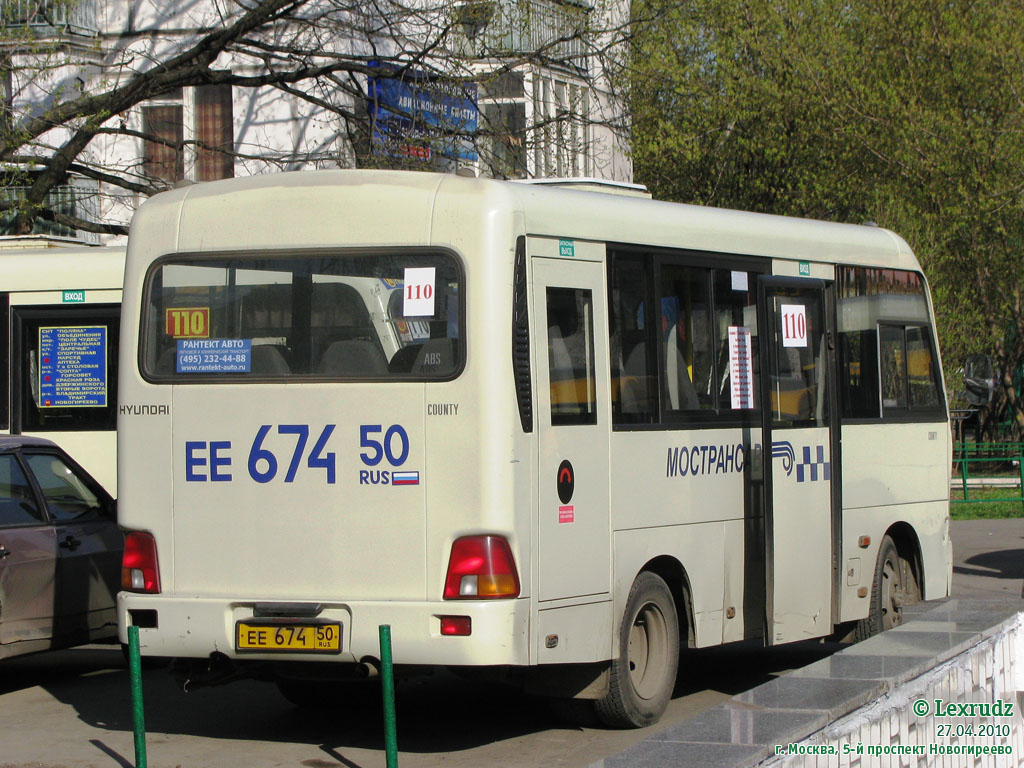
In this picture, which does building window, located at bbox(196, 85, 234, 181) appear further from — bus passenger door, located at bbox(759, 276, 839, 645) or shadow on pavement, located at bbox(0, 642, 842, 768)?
bus passenger door, located at bbox(759, 276, 839, 645)

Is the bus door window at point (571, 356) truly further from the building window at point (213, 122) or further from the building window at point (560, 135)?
the building window at point (213, 122)

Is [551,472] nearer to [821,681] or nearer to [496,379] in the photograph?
[496,379]

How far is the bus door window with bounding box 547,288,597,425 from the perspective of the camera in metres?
7.76

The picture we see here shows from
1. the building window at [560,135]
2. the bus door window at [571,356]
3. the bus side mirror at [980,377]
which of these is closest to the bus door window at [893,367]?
the bus side mirror at [980,377]

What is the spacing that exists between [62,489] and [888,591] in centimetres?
588

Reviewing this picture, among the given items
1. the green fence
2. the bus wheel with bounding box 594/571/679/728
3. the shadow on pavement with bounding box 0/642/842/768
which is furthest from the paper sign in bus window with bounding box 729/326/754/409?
the green fence

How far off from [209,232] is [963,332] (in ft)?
96.2

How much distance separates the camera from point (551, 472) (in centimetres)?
760

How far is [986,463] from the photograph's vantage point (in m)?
28.4

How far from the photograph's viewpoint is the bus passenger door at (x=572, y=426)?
24.8ft

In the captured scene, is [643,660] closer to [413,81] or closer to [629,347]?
[629,347]

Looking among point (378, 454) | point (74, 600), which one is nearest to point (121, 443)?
point (378, 454)

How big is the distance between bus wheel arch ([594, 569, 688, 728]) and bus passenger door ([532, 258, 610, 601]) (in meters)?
0.39

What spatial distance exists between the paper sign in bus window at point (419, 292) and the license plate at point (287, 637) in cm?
159
